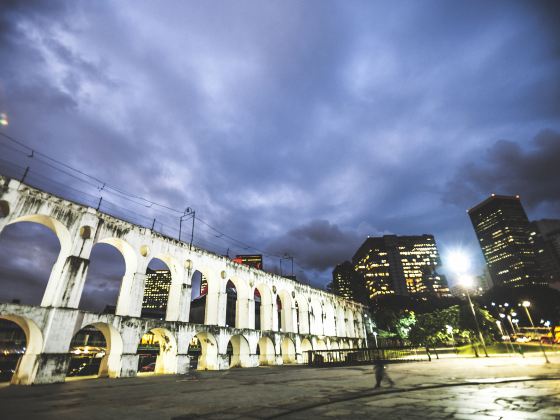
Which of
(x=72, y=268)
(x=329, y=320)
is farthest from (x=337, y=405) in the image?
(x=329, y=320)

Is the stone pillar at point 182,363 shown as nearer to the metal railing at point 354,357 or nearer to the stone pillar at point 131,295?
the stone pillar at point 131,295

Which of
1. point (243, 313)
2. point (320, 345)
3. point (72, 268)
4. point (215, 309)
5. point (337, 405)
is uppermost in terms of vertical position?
point (72, 268)

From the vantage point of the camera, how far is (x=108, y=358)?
1836 cm

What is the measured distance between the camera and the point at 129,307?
19.5m

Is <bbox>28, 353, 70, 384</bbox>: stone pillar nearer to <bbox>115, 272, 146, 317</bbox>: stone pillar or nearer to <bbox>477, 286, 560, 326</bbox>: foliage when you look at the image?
<bbox>115, 272, 146, 317</bbox>: stone pillar

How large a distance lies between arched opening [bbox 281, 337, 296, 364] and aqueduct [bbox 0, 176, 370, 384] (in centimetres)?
10

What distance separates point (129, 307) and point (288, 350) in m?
19.2

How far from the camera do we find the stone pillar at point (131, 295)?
19.5m

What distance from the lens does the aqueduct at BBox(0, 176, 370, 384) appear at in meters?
15.2

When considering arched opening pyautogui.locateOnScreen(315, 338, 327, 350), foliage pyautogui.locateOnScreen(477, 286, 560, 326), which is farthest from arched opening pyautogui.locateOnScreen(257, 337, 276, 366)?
foliage pyautogui.locateOnScreen(477, 286, 560, 326)

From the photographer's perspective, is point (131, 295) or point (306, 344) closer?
point (131, 295)

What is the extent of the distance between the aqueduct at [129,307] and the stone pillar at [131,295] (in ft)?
0.20

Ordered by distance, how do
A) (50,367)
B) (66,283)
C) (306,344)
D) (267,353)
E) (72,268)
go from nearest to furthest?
(50,367) → (66,283) → (72,268) → (267,353) → (306,344)

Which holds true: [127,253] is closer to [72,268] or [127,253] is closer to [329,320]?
[72,268]
